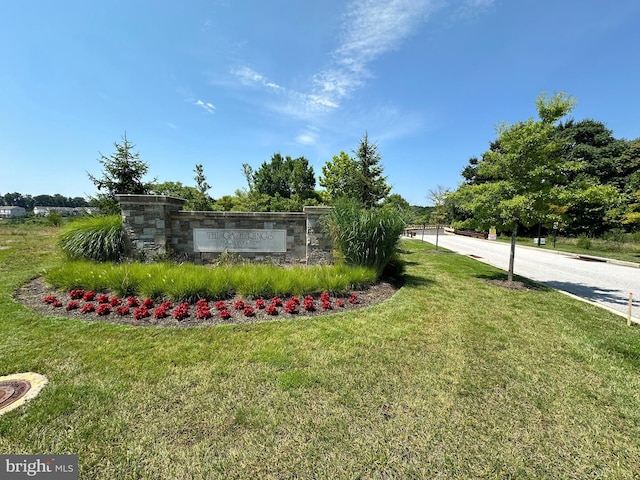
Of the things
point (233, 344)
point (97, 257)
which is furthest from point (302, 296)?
point (97, 257)

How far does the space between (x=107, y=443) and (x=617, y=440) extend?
14.3ft

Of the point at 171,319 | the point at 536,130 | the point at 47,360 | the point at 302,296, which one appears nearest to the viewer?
the point at 47,360

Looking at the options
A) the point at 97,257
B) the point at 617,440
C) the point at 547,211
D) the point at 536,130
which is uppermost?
the point at 536,130

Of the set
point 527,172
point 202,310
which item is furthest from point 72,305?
point 527,172

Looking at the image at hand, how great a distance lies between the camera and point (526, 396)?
287cm

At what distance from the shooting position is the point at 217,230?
846cm

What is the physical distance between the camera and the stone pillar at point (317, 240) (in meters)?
8.30

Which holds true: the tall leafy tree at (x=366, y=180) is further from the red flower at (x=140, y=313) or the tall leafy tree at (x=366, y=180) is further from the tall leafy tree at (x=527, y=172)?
the red flower at (x=140, y=313)

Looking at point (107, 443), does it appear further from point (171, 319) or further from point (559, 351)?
point (559, 351)

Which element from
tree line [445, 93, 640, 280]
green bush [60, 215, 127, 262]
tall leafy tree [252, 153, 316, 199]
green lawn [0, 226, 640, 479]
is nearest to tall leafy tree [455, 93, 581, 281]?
tree line [445, 93, 640, 280]

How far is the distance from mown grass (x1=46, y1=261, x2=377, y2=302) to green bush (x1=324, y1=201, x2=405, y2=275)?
3.33 feet

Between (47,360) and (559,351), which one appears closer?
→ (47,360)

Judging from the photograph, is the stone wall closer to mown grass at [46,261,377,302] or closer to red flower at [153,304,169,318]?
mown grass at [46,261,377,302]

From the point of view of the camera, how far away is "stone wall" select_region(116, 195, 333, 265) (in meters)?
7.77
